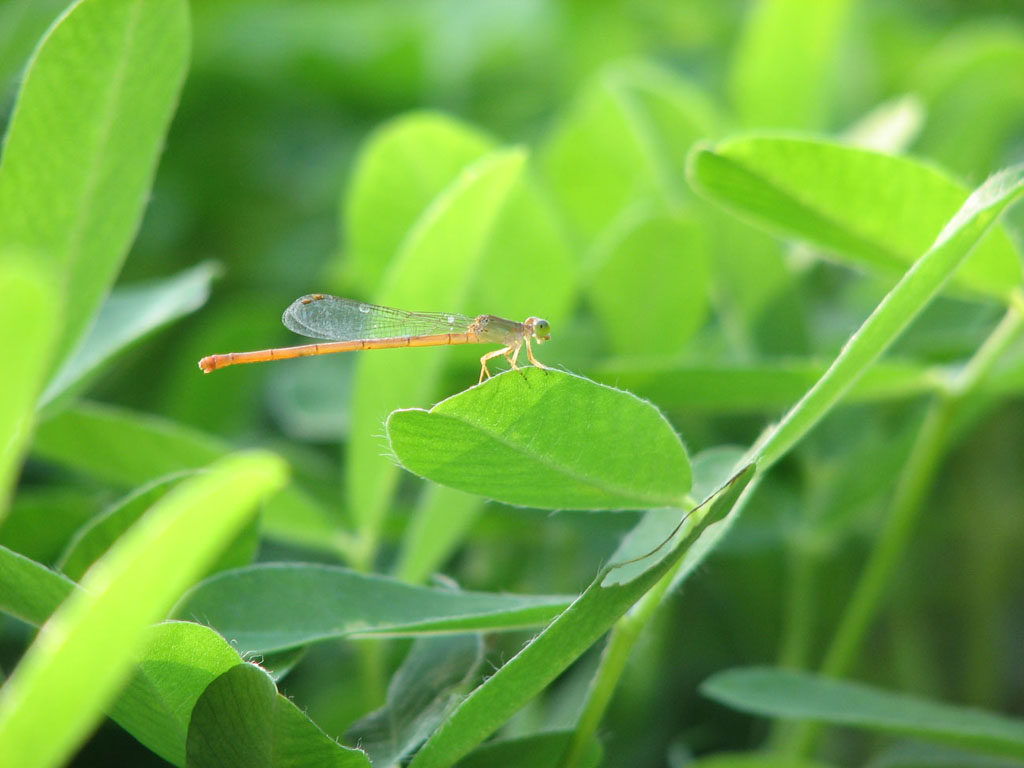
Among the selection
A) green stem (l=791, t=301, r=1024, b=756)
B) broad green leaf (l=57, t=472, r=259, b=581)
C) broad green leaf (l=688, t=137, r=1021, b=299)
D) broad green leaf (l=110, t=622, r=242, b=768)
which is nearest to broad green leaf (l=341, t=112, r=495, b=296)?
broad green leaf (l=688, t=137, r=1021, b=299)

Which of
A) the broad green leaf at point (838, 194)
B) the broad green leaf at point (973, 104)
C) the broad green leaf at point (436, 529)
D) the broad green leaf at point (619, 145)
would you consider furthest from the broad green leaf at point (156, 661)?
the broad green leaf at point (973, 104)

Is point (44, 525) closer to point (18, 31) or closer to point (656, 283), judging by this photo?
point (656, 283)

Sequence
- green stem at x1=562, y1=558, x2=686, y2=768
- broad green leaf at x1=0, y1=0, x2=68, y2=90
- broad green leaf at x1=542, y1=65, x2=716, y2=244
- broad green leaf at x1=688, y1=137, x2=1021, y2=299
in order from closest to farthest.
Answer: green stem at x1=562, y1=558, x2=686, y2=768, broad green leaf at x1=688, y1=137, x2=1021, y2=299, broad green leaf at x1=542, y1=65, x2=716, y2=244, broad green leaf at x1=0, y1=0, x2=68, y2=90

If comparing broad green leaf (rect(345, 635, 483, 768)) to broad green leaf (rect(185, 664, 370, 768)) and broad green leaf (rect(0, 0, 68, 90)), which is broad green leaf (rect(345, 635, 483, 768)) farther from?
broad green leaf (rect(0, 0, 68, 90))

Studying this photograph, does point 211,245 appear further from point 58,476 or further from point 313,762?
point 313,762

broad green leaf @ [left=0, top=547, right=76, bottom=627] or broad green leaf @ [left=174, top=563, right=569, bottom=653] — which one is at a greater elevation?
broad green leaf @ [left=174, top=563, right=569, bottom=653]

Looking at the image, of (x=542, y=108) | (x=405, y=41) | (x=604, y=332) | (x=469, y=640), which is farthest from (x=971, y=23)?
(x=469, y=640)

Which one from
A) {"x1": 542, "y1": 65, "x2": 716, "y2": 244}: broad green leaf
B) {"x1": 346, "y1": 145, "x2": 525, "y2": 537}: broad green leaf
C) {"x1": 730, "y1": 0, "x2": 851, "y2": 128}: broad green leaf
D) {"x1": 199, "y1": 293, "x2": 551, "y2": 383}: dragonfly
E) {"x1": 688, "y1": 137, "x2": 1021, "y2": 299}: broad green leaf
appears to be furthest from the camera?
{"x1": 730, "y1": 0, "x2": 851, "y2": 128}: broad green leaf
